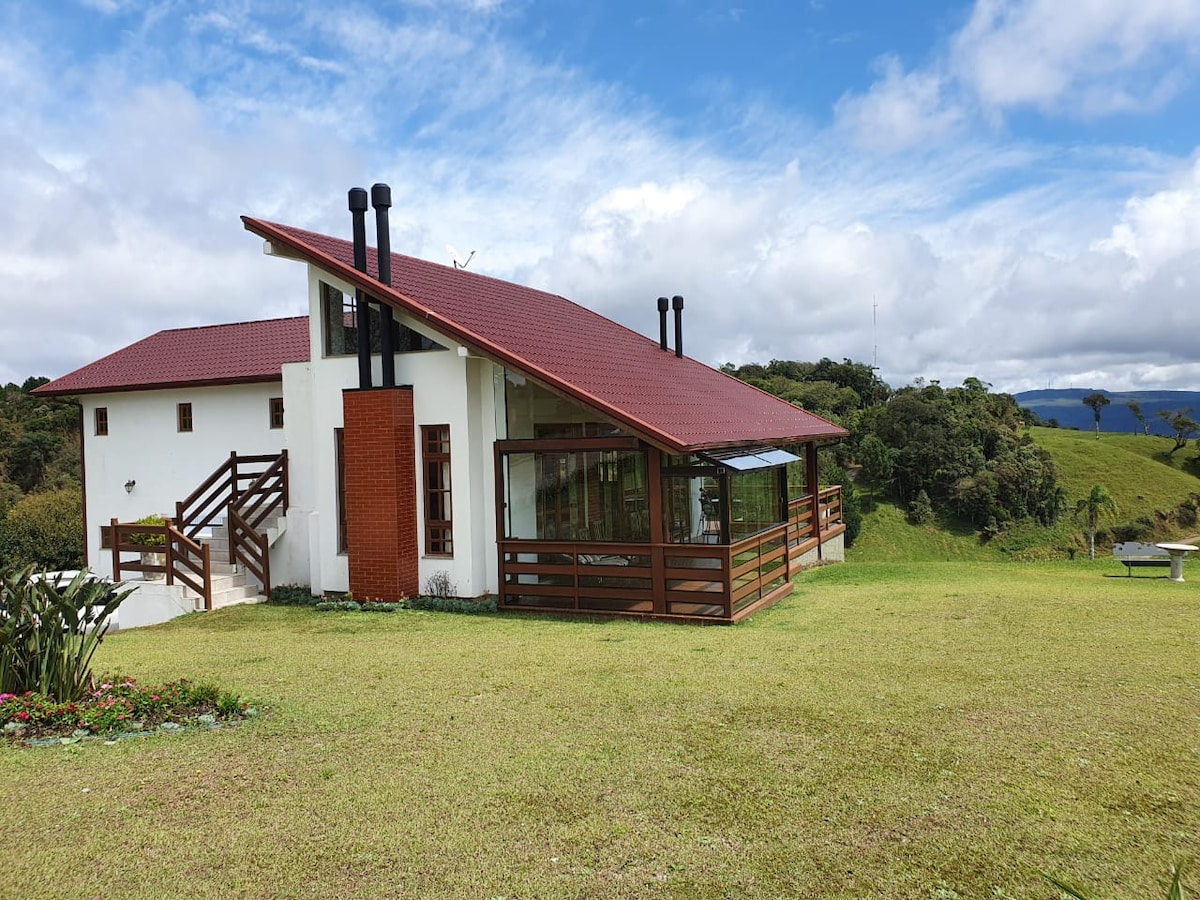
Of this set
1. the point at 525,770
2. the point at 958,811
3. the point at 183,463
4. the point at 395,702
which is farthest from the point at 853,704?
the point at 183,463

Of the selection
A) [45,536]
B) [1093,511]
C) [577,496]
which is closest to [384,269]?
[577,496]

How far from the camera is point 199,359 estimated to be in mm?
18891

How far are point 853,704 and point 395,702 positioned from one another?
352cm

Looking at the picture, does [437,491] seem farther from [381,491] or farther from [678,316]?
[678,316]

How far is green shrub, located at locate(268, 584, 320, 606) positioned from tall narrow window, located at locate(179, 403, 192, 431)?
19.5 ft

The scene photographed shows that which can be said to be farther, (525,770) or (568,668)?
(568,668)

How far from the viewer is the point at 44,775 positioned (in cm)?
500

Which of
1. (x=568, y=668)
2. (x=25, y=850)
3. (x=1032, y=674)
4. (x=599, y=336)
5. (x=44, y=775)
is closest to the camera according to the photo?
(x=25, y=850)

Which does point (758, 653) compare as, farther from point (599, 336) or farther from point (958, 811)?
point (599, 336)

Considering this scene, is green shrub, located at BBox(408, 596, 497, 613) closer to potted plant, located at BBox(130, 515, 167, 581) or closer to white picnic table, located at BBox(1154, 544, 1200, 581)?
potted plant, located at BBox(130, 515, 167, 581)

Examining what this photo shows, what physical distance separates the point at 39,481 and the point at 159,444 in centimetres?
2300

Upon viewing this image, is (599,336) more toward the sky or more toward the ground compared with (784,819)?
more toward the sky

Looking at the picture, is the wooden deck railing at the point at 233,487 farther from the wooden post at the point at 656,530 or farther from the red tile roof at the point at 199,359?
the wooden post at the point at 656,530

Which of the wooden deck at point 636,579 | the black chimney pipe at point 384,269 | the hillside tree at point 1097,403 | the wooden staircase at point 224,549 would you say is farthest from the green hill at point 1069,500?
the black chimney pipe at point 384,269
